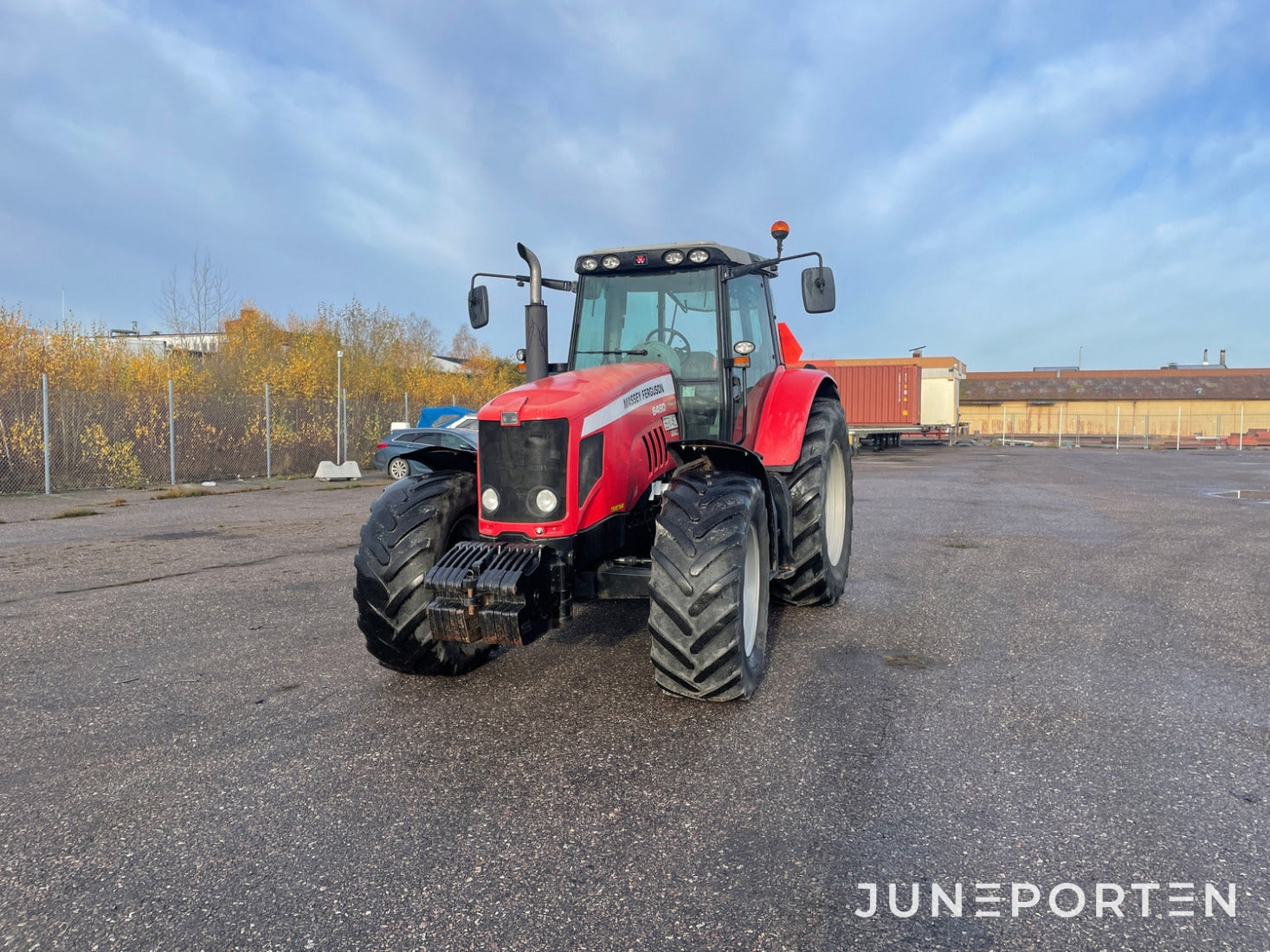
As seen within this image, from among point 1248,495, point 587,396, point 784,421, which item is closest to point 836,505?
point 784,421

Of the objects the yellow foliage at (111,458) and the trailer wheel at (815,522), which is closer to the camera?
the trailer wheel at (815,522)

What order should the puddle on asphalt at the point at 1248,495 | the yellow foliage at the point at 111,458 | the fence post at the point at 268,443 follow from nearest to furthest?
the puddle on asphalt at the point at 1248,495, the yellow foliage at the point at 111,458, the fence post at the point at 268,443

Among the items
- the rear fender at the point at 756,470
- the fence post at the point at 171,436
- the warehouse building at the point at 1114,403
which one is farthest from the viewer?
the warehouse building at the point at 1114,403

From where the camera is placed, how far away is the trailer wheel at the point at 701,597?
11.8ft

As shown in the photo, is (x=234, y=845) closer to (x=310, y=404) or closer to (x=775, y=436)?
(x=775, y=436)

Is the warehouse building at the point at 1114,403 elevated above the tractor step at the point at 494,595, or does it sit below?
above

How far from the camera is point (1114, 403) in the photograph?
53094 mm

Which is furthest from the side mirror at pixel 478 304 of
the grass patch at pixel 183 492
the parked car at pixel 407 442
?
the grass patch at pixel 183 492

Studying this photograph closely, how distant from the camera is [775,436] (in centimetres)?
553

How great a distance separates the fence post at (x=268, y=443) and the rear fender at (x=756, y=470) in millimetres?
14656

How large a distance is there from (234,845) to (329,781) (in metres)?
0.47

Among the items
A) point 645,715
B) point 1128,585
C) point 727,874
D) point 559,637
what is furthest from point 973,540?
point 727,874

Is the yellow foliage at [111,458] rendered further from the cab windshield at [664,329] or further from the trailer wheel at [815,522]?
the trailer wheel at [815,522]

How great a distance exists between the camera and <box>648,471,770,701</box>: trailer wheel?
3.59 m
